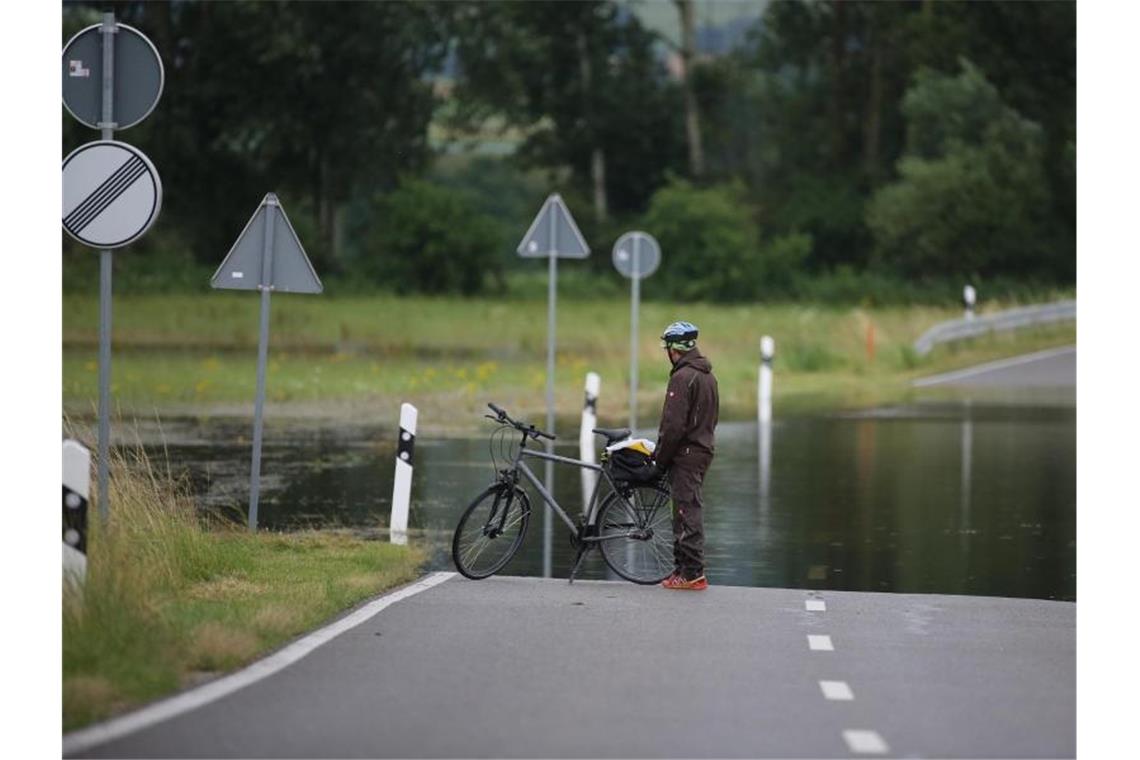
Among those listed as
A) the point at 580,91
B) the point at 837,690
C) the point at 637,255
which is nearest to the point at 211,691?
the point at 837,690

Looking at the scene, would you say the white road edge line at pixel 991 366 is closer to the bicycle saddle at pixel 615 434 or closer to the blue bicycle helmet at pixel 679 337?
the bicycle saddle at pixel 615 434

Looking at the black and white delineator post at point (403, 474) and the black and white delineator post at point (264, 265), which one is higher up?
the black and white delineator post at point (264, 265)

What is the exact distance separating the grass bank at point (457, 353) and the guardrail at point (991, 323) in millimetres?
252

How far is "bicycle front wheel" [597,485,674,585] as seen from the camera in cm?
1288

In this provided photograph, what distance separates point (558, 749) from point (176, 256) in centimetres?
5595

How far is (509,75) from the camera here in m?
71.0

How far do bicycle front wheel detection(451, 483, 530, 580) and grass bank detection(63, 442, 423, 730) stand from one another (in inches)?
18.2

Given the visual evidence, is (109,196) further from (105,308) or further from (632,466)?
(632,466)

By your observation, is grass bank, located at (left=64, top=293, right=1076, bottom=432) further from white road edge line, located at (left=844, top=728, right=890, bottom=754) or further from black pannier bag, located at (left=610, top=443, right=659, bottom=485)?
white road edge line, located at (left=844, top=728, right=890, bottom=754)

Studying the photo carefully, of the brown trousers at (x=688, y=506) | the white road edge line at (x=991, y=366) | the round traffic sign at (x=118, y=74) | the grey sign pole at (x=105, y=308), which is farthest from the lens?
the white road edge line at (x=991, y=366)

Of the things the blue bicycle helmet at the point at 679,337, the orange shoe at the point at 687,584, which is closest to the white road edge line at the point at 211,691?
the orange shoe at the point at 687,584

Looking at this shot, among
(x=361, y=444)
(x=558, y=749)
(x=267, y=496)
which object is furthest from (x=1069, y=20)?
(x=558, y=749)

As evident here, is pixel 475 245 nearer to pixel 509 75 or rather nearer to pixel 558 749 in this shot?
pixel 509 75

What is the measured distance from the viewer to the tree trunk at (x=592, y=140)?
72287 millimetres
